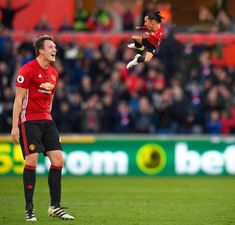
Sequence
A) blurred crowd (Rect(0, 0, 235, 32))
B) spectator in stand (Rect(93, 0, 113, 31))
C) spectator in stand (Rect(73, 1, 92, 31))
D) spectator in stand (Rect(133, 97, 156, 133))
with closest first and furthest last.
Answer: spectator in stand (Rect(133, 97, 156, 133)) < blurred crowd (Rect(0, 0, 235, 32)) < spectator in stand (Rect(93, 0, 113, 31)) < spectator in stand (Rect(73, 1, 92, 31))

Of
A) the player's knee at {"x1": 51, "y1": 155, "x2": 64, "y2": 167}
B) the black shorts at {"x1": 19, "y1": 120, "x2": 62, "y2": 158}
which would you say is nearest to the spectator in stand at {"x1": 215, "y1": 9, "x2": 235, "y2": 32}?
the black shorts at {"x1": 19, "y1": 120, "x2": 62, "y2": 158}

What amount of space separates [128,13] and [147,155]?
547cm

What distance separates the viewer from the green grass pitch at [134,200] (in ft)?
40.1

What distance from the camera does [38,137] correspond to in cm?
1219

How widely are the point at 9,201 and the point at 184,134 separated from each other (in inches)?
349

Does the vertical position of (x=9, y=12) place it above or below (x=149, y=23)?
above

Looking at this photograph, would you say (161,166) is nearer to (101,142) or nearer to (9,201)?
(101,142)

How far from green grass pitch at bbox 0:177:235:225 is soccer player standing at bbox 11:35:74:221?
1.55 ft

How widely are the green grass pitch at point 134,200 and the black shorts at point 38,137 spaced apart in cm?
96

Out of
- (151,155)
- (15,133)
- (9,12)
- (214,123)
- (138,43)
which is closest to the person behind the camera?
(15,133)

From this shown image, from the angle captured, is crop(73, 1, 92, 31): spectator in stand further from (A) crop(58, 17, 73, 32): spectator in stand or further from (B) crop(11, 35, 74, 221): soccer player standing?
(B) crop(11, 35, 74, 221): soccer player standing

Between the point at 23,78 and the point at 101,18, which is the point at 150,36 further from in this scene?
the point at 101,18

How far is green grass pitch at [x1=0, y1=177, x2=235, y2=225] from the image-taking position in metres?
12.2

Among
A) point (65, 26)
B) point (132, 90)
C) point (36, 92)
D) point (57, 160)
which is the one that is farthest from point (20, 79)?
point (65, 26)
